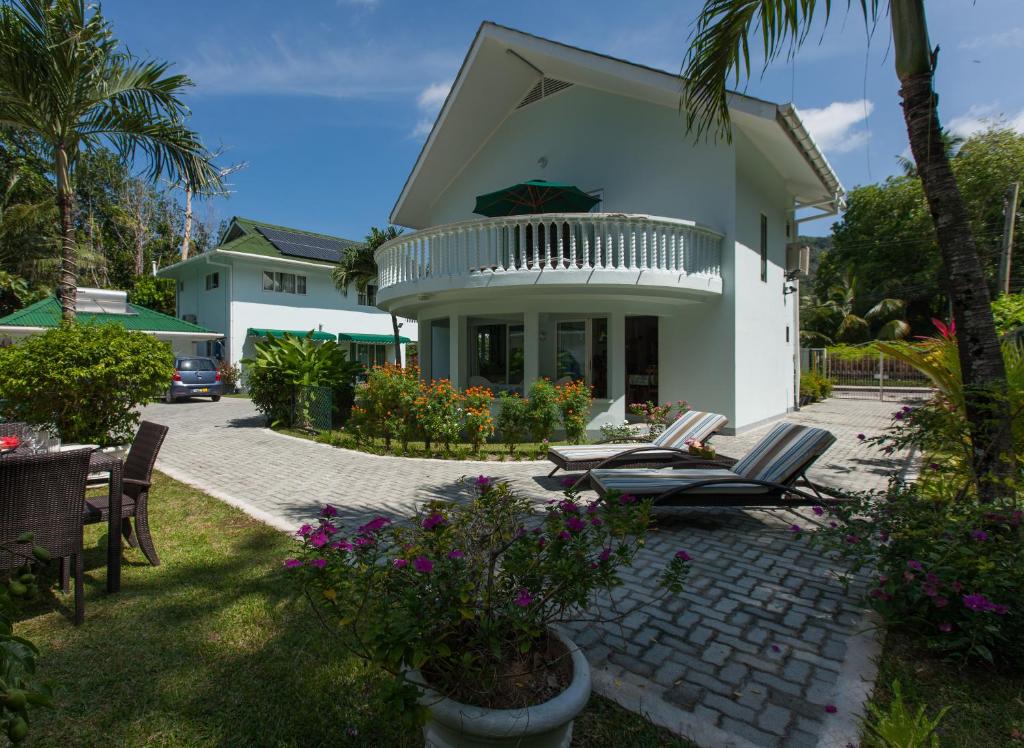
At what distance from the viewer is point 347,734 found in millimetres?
2426

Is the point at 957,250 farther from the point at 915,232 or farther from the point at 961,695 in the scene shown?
the point at 915,232

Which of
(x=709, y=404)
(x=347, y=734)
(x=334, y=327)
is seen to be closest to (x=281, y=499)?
(x=347, y=734)

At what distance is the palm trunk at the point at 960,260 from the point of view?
380 centimetres

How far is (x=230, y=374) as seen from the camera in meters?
24.9

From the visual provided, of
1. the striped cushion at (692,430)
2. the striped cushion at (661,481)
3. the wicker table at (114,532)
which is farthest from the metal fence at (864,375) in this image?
the wicker table at (114,532)

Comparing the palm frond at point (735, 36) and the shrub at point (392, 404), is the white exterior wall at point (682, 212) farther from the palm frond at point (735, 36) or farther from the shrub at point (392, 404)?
the palm frond at point (735, 36)

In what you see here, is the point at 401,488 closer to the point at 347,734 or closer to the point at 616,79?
the point at 347,734

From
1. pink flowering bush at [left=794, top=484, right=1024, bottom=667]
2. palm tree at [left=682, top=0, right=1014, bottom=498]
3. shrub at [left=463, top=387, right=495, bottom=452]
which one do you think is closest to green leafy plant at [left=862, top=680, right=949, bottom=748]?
pink flowering bush at [left=794, top=484, right=1024, bottom=667]

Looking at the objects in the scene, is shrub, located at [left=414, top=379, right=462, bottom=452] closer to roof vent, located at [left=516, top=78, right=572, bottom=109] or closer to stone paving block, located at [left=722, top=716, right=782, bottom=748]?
stone paving block, located at [left=722, top=716, right=782, bottom=748]

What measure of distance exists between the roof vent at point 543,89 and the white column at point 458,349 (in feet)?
21.4

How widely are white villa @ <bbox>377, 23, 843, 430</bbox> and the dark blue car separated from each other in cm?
1097

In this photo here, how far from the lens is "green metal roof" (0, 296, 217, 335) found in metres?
20.1

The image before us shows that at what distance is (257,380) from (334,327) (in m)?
15.8

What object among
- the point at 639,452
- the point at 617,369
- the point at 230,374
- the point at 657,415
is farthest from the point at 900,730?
the point at 230,374
